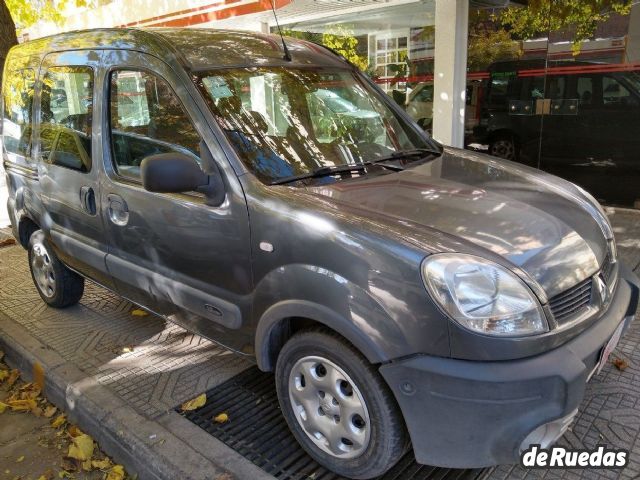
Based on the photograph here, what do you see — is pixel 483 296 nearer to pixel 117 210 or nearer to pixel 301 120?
pixel 301 120

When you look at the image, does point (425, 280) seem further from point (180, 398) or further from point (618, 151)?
point (618, 151)

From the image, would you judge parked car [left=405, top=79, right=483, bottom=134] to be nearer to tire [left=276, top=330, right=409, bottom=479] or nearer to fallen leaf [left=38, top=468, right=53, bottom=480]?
tire [left=276, top=330, right=409, bottom=479]

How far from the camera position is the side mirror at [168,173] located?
251cm

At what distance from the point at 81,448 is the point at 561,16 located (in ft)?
22.7

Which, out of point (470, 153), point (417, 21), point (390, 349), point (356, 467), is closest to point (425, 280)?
point (390, 349)

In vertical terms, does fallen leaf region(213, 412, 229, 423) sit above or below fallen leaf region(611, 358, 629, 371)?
below

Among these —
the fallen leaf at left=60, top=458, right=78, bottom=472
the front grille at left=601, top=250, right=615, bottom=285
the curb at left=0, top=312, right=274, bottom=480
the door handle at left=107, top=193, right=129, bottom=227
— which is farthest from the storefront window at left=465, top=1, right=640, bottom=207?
the fallen leaf at left=60, top=458, right=78, bottom=472

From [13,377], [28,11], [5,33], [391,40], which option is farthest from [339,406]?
[391,40]

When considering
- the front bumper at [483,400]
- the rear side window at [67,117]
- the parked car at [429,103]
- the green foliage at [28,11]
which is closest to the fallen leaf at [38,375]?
the rear side window at [67,117]

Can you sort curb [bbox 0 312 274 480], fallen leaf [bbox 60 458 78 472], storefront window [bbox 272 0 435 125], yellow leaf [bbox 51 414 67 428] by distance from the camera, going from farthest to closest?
storefront window [bbox 272 0 435 125], yellow leaf [bbox 51 414 67 428], fallen leaf [bbox 60 458 78 472], curb [bbox 0 312 274 480]

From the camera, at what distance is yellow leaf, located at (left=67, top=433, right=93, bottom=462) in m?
2.95

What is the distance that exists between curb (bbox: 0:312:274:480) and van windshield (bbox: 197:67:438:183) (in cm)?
141

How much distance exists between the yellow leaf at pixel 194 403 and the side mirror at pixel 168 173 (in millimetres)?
1337

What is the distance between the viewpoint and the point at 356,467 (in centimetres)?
245
